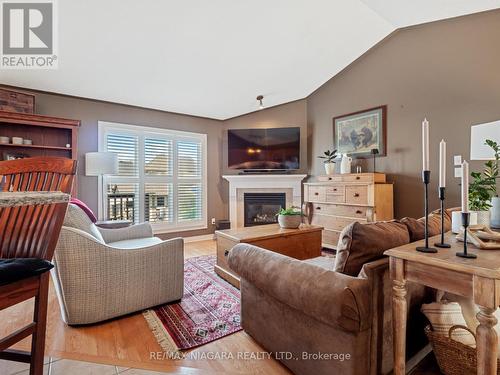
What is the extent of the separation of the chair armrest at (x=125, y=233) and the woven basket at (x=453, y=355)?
277 centimetres

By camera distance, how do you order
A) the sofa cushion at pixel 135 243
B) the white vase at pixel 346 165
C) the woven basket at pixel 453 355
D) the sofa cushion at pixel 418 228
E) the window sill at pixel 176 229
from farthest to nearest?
1. the window sill at pixel 176 229
2. the white vase at pixel 346 165
3. the sofa cushion at pixel 135 243
4. the sofa cushion at pixel 418 228
5. the woven basket at pixel 453 355

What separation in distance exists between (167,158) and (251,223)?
1992 millimetres

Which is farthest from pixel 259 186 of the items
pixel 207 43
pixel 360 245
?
pixel 360 245

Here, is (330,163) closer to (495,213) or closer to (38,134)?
(495,213)

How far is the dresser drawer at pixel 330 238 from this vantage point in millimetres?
3785

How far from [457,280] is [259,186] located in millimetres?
3952

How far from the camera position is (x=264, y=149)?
4840 millimetres

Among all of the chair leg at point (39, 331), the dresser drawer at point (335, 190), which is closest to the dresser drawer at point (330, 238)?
the dresser drawer at point (335, 190)

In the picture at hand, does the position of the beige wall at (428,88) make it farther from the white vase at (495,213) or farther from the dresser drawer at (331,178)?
the white vase at (495,213)

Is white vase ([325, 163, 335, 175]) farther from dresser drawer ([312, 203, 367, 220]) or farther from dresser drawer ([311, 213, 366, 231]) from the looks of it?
dresser drawer ([311, 213, 366, 231])

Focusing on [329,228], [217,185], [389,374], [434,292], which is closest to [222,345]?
[389,374]

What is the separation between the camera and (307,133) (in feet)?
16.0

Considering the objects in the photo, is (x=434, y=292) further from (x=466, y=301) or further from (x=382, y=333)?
(x=382, y=333)

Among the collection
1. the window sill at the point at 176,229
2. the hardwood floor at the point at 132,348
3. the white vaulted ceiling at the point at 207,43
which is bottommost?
the hardwood floor at the point at 132,348
